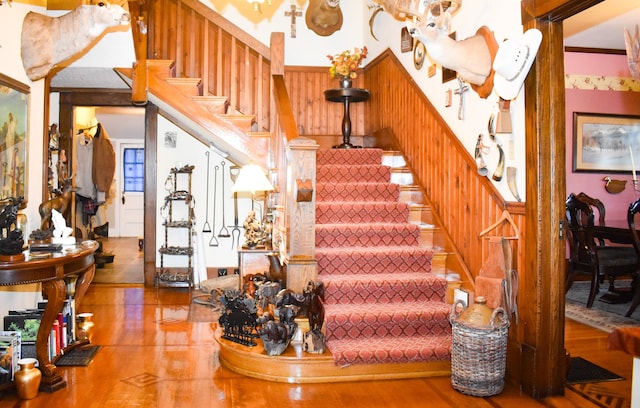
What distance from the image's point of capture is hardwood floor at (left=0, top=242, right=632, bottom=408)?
312 cm

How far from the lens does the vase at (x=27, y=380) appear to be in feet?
10.3

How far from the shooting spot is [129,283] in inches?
268

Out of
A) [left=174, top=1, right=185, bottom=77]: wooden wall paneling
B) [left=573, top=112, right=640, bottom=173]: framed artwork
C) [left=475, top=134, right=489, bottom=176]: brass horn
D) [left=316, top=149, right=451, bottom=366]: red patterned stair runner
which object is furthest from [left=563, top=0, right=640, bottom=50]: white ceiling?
[left=174, top=1, right=185, bottom=77]: wooden wall paneling

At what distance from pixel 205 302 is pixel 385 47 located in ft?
11.5

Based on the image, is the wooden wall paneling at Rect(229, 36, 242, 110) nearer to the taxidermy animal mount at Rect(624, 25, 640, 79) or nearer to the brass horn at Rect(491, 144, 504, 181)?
the brass horn at Rect(491, 144, 504, 181)

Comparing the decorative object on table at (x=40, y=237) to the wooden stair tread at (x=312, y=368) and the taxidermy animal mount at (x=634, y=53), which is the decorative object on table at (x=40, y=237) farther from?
the taxidermy animal mount at (x=634, y=53)

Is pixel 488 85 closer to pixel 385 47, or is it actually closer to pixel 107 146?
pixel 385 47

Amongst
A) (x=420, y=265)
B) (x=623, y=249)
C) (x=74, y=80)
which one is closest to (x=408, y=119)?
(x=420, y=265)

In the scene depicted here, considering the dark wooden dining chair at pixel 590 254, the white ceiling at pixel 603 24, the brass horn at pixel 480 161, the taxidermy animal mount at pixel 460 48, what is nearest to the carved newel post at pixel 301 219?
the taxidermy animal mount at pixel 460 48

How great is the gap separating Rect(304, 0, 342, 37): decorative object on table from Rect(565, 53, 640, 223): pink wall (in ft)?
9.34

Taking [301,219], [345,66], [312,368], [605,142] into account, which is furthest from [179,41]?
[605,142]

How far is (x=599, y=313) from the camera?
16.9ft

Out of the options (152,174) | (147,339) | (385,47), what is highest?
(385,47)

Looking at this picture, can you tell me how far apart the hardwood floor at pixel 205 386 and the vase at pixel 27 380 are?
5 centimetres
